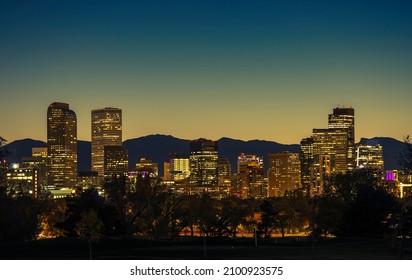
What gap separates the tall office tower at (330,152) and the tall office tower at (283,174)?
2412mm

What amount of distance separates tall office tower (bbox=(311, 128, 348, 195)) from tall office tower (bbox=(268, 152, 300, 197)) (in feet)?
7.91

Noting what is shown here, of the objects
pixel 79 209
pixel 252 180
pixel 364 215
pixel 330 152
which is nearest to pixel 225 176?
pixel 330 152

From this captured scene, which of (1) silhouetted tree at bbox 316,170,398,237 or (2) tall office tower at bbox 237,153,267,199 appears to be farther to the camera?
(2) tall office tower at bbox 237,153,267,199

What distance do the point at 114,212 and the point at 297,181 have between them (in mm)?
43012

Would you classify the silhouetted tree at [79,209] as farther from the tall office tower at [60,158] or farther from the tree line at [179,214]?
the tall office tower at [60,158]

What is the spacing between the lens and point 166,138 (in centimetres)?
2600

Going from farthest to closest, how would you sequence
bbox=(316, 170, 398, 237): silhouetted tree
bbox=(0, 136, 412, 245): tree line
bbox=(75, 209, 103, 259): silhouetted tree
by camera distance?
bbox=(316, 170, 398, 237): silhouetted tree
bbox=(0, 136, 412, 245): tree line
bbox=(75, 209, 103, 259): silhouetted tree

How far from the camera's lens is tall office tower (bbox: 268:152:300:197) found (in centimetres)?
7722

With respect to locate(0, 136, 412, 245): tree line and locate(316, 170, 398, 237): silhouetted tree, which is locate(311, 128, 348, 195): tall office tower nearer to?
locate(0, 136, 412, 245): tree line

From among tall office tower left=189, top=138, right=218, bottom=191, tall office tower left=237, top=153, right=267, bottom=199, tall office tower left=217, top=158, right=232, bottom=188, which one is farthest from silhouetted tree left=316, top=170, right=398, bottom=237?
tall office tower left=237, top=153, right=267, bottom=199

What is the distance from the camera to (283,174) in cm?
8869
